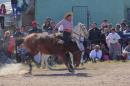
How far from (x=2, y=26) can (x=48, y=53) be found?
8777mm

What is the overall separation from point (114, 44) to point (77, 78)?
8623 mm

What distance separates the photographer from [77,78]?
17.4 m

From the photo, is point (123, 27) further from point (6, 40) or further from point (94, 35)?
point (6, 40)

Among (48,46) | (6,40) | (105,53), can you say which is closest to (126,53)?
(105,53)

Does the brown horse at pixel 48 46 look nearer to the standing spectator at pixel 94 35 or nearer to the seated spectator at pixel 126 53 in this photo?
the standing spectator at pixel 94 35

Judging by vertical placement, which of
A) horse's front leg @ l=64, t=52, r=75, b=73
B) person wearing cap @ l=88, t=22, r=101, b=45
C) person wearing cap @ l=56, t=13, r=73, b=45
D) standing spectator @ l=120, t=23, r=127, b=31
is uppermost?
person wearing cap @ l=56, t=13, r=73, b=45

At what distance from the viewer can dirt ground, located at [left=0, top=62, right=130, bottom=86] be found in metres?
15.7

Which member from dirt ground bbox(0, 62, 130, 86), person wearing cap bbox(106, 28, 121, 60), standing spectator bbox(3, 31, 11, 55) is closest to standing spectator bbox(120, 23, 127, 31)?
person wearing cap bbox(106, 28, 121, 60)

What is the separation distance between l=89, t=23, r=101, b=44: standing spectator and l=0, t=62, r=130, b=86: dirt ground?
4.65 meters

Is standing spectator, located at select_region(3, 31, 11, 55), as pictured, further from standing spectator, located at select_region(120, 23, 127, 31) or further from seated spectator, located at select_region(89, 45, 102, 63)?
standing spectator, located at select_region(120, 23, 127, 31)

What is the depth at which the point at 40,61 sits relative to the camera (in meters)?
22.3

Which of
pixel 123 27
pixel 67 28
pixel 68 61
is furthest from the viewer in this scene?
pixel 123 27

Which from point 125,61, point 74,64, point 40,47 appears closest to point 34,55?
point 40,47

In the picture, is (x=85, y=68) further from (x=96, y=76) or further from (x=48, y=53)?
(x=96, y=76)
